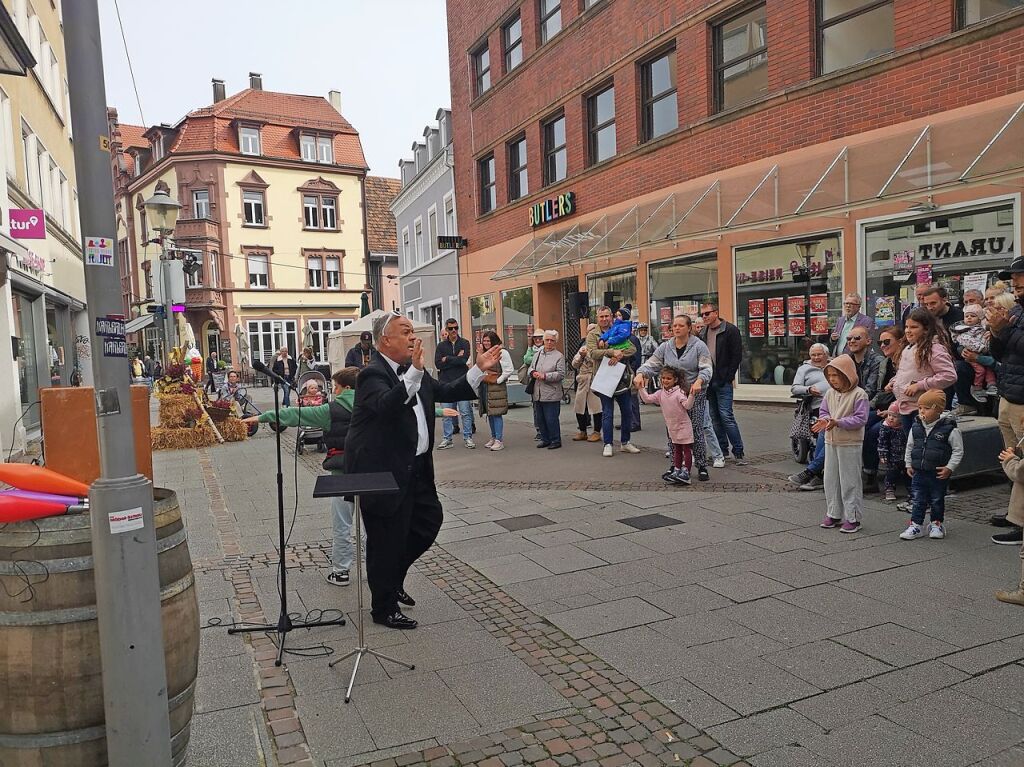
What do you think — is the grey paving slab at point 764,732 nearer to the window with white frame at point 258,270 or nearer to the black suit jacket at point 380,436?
the black suit jacket at point 380,436

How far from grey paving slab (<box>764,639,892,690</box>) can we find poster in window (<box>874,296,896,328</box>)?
347 inches

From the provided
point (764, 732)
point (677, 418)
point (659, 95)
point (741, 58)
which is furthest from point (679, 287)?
point (764, 732)

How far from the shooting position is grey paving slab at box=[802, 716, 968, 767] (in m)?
2.98

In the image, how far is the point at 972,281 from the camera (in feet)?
34.7

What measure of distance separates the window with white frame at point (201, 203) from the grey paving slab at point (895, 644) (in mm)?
46020

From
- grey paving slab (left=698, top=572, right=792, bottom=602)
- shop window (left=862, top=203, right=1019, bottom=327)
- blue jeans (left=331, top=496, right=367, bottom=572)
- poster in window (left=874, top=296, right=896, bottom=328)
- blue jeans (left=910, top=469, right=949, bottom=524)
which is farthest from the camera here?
poster in window (left=874, top=296, right=896, bottom=328)

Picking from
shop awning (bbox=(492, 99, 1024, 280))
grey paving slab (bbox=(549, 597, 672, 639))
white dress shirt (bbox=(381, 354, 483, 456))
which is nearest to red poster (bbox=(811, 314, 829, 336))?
shop awning (bbox=(492, 99, 1024, 280))

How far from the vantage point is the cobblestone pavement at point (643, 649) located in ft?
10.6

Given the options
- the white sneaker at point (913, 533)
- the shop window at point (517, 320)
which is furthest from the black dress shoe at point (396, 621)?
the shop window at point (517, 320)

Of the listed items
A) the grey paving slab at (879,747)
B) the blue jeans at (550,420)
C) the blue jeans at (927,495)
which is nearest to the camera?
the grey paving slab at (879,747)

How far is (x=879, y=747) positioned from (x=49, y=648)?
119 inches

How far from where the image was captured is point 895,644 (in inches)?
159

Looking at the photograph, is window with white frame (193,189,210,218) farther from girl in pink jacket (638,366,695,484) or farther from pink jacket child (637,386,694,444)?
pink jacket child (637,386,694,444)

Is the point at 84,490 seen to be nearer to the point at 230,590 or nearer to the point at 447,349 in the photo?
the point at 230,590
